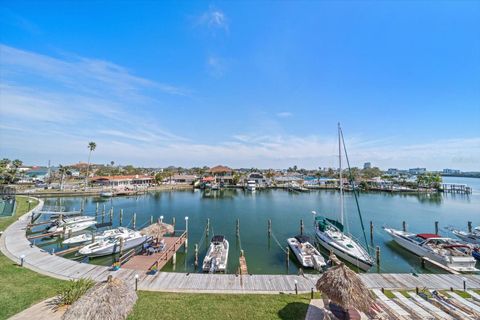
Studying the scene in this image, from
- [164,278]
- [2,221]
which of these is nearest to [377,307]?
[164,278]

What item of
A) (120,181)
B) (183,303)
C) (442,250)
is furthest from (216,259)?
(120,181)

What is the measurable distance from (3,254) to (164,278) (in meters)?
13.4

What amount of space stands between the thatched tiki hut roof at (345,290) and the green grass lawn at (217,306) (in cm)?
233

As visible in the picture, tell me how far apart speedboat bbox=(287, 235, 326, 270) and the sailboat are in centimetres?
232

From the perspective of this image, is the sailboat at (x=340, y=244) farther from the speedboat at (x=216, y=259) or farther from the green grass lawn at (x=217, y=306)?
the speedboat at (x=216, y=259)

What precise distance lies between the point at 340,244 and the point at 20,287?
912 inches

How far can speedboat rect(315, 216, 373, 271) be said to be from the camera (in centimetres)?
1736

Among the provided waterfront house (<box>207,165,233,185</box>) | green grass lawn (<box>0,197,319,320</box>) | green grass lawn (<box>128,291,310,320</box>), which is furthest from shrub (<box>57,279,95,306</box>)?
waterfront house (<box>207,165,233,185</box>)

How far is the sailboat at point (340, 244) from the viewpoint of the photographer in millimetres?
17402

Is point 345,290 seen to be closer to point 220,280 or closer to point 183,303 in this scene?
point 183,303

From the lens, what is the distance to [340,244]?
19922 mm

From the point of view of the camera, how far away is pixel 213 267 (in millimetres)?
16422

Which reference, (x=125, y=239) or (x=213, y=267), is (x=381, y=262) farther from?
(x=125, y=239)

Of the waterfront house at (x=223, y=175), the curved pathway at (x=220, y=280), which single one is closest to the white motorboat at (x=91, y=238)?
the curved pathway at (x=220, y=280)
